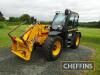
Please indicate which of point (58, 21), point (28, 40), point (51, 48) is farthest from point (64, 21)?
point (28, 40)

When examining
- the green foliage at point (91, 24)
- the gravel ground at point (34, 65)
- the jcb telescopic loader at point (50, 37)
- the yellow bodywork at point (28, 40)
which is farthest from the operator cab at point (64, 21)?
the green foliage at point (91, 24)

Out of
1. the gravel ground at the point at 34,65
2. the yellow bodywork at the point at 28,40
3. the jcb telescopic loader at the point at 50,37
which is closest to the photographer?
the gravel ground at the point at 34,65

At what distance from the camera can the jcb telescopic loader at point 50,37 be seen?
10.4 m

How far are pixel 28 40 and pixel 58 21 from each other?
3.23m

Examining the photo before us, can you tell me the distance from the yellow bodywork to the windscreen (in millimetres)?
1059

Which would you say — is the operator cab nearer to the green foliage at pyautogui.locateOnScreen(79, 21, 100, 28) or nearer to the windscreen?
the windscreen

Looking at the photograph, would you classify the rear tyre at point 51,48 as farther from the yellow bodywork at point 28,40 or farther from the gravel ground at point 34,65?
the yellow bodywork at point 28,40

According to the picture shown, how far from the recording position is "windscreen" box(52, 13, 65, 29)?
12719mm

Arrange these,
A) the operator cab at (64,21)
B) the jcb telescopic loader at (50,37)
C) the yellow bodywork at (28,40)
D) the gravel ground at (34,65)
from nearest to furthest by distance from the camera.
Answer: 1. the gravel ground at (34,65)
2. the yellow bodywork at (28,40)
3. the jcb telescopic loader at (50,37)
4. the operator cab at (64,21)

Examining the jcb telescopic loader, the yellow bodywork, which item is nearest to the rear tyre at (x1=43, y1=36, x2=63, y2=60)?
the jcb telescopic loader

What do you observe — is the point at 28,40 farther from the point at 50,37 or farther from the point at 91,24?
the point at 91,24

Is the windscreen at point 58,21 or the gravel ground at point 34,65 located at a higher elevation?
the windscreen at point 58,21

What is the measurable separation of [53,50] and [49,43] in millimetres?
640

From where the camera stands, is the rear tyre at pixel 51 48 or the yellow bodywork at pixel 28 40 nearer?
the yellow bodywork at pixel 28 40
